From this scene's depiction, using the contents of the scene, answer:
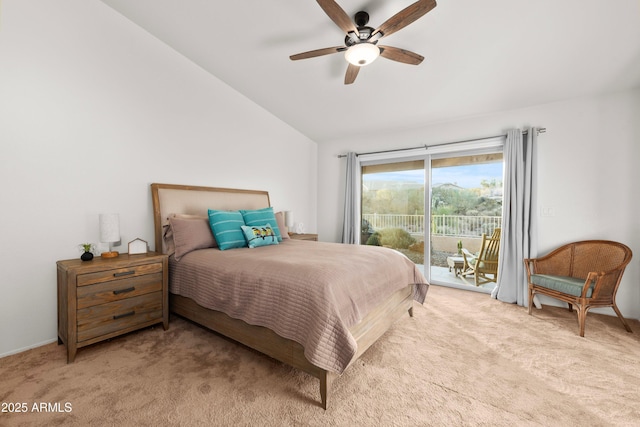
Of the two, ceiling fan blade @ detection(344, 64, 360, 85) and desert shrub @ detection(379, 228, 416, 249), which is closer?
ceiling fan blade @ detection(344, 64, 360, 85)

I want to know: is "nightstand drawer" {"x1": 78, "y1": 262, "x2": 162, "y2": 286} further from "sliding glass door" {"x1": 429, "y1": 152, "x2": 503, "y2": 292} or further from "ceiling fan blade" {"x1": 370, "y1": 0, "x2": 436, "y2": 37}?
"sliding glass door" {"x1": 429, "y1": 152, "x2": 503, "y2": 292}

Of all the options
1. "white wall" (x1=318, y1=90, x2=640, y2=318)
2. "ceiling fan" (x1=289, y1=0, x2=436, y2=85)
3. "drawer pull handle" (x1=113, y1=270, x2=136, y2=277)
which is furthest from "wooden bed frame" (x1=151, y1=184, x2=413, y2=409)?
"white wall" (x1=318, y1=90, x2=640, y2=318)

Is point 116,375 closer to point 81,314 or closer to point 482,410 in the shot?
point 81,314

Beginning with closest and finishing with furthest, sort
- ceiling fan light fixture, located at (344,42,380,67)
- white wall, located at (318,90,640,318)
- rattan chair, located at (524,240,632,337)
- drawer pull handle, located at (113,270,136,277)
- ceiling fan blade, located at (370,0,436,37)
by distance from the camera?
ceiling fan blade, located at (370,0,436,37), ceiling fan light fixture, located at (344,42,380,67), drawer pull handle, located at (113,270,136,277), rattan chair, located at (524,240,632,337), white wall, located at (318,90,640,318)

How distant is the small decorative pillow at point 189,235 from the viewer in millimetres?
2600

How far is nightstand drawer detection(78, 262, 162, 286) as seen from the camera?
6.56 feet

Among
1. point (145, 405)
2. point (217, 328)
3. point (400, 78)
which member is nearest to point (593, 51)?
point (400, 78)

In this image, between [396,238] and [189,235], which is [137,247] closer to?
[189,235]

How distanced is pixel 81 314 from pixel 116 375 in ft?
1.82

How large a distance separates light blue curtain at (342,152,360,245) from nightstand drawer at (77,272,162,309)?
310 cm

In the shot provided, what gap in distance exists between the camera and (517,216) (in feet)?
10.9

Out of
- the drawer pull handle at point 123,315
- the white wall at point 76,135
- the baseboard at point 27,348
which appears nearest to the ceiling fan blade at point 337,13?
the white wall at point 76,135

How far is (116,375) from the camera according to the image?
1818 millimetres

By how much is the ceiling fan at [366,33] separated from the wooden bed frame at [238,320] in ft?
6.61
